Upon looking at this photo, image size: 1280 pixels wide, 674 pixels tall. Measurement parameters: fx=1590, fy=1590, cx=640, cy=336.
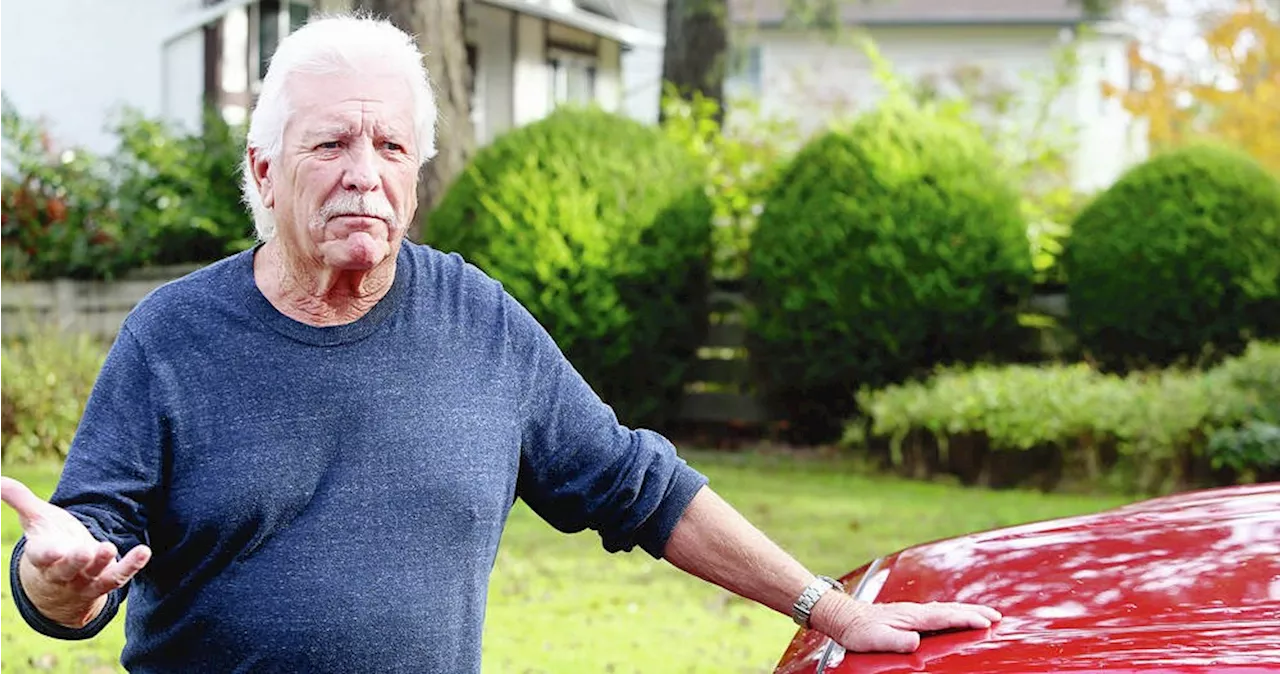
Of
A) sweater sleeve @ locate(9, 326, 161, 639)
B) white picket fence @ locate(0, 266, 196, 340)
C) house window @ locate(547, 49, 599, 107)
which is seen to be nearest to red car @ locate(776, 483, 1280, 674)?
sweater sleeve @ locate(9, 326, 161, 639)

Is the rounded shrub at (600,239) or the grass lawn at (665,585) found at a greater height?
the rounded shrub at (600,239)

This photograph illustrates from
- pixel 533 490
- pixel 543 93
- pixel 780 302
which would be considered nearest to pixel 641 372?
pixel 780 302

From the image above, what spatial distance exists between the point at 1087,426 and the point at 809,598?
7025 mm

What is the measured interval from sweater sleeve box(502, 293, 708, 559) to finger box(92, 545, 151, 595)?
29.3 inches

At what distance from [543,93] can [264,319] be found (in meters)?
18.3

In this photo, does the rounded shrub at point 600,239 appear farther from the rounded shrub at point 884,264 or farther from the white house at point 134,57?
the white house at point 134,57

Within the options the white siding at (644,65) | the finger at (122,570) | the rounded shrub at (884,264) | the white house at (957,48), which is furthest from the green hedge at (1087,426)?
the white house at (957,48)

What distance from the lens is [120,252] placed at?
11.5 metres

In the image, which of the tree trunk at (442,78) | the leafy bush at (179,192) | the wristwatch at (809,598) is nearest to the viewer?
the wristwatch at (809,598)

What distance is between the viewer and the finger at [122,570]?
2037 mm

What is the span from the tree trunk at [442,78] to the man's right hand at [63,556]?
27.5 ft

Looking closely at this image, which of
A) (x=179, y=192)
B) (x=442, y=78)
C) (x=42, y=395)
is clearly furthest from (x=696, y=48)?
(x=42, y=395)

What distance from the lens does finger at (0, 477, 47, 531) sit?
2.05m

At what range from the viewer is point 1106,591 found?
2.37 metres
